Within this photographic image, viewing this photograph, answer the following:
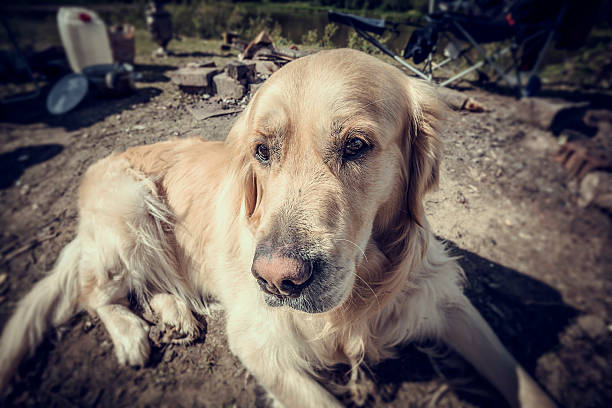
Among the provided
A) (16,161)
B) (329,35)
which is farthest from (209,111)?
(16,161)

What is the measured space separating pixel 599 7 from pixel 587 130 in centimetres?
78

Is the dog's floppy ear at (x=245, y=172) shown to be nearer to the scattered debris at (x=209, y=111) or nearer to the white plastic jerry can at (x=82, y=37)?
the scattered debris at (x=209, y=111)

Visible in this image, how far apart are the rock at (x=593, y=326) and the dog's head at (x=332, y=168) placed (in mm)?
1188

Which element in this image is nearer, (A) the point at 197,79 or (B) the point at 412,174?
(B) the point at 412,174

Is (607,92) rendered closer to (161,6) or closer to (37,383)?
(161,6)

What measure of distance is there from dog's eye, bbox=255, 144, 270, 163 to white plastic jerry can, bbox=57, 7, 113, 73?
155 cm

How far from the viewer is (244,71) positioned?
5.63ft

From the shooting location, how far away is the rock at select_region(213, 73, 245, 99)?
174 centimetres

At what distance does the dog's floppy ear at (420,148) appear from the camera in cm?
160

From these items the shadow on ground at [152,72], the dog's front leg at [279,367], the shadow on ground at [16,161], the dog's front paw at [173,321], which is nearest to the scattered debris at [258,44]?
the shadow on ground at [152,72]

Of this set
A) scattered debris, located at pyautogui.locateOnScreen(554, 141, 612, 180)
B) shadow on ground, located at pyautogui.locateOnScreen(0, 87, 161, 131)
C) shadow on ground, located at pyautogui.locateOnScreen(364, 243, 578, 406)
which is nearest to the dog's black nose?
shadow on ground, located at pyautogui.locateOnScreen(364, 243, 578, 406)

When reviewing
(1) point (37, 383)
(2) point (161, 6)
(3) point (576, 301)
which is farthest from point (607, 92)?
(1) point (37, 383)

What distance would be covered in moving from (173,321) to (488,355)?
7.86ft

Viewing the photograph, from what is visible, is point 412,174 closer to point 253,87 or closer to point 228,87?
point 253,87
